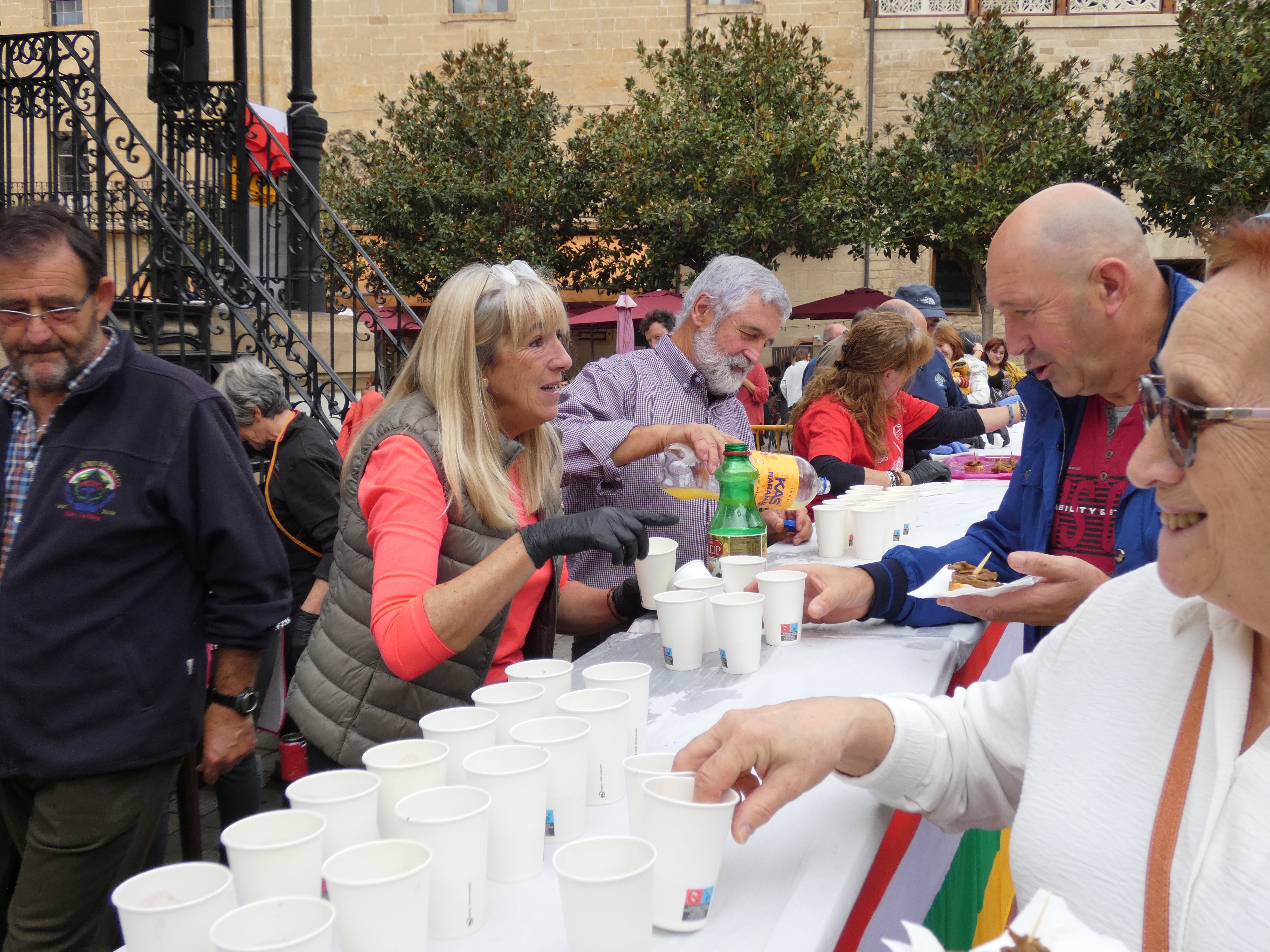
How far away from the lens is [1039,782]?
1256mm

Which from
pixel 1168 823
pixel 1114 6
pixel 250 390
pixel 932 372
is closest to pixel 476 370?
pixel 1168 823

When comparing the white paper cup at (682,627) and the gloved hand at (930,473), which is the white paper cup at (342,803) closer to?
the white paper cup at (682,627)

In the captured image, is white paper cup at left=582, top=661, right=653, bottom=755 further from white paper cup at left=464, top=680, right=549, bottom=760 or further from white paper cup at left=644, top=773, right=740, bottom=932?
white paper cup at left=644, top=773, right=740, bottom=932

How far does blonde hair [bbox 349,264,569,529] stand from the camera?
2139 mm

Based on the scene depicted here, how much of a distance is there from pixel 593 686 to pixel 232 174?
29.3ft

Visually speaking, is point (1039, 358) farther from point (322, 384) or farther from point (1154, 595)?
point (322, 384)

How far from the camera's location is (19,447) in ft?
7.79

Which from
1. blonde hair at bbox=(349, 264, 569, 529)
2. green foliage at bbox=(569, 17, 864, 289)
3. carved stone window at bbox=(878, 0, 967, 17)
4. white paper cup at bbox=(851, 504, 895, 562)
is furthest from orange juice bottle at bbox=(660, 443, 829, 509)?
carved stone window at bbox=(878, 0, 967, 17)

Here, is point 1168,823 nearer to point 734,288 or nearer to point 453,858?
point 453,858

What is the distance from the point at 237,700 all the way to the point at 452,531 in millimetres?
1075

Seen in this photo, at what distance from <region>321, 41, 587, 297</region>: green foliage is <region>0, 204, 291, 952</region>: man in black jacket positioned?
17178 mm

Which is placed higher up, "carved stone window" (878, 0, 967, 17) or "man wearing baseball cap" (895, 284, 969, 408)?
"carved stone window" (878, 0, 967, 17)

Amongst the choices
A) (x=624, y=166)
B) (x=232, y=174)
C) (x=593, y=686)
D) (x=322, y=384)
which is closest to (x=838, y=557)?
(x=593, y=686)

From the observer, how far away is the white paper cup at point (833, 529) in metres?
3.27
